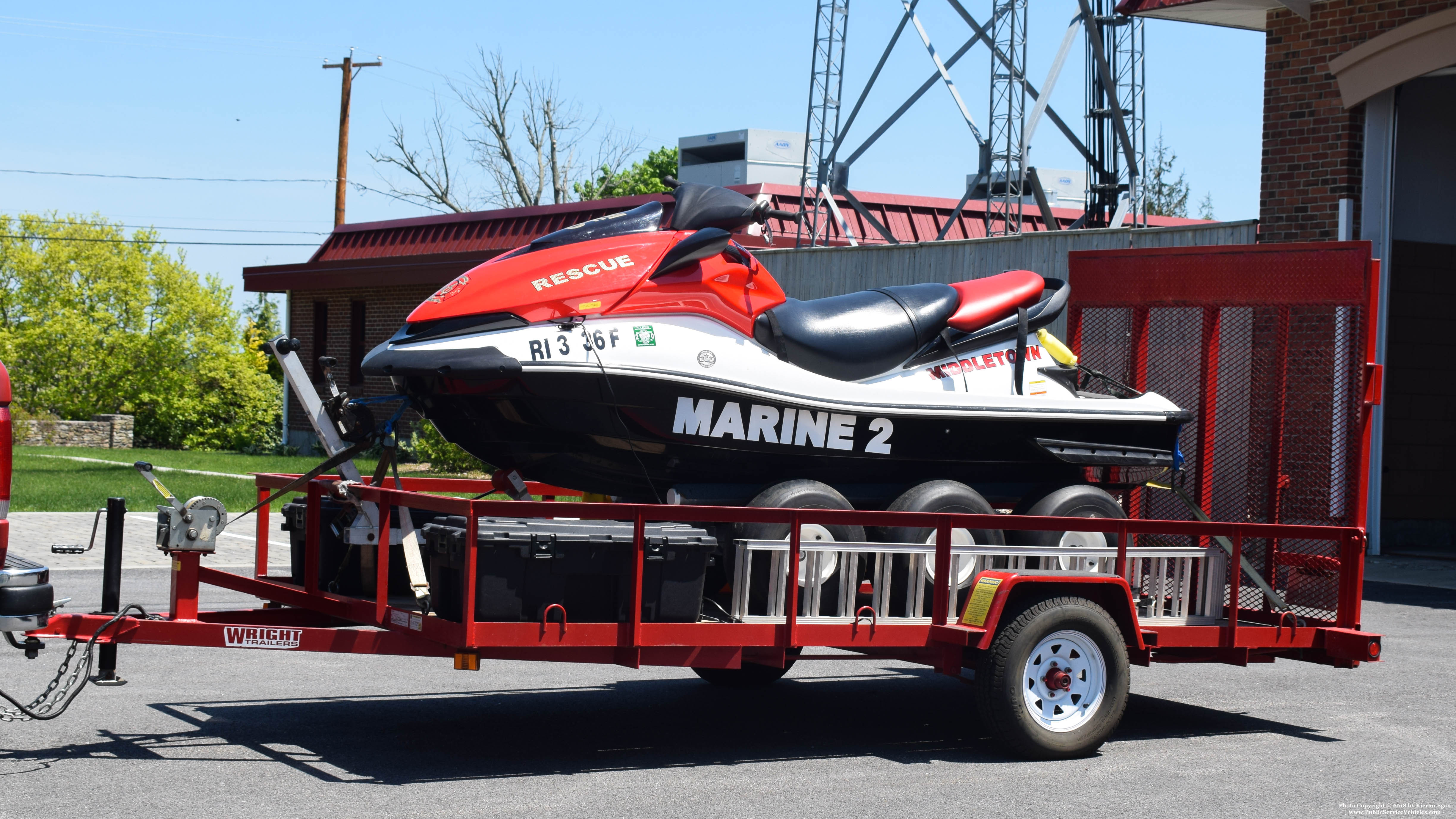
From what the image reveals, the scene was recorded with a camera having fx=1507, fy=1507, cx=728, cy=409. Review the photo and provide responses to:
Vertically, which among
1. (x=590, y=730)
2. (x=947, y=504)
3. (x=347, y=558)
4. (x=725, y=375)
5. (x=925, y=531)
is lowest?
(x=590, y=730)

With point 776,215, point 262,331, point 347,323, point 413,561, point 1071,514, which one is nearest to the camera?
point 413,561

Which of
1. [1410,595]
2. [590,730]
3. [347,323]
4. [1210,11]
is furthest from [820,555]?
[347,323]

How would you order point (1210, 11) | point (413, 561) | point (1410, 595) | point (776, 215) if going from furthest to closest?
point (1210, 11) < point (1410, 595) < point (776, 215) < point (413, 561)

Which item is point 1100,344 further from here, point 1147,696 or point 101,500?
point 101,500

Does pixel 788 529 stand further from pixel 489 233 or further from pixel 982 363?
pixel 489 233

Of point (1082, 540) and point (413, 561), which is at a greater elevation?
point (1082, 540)

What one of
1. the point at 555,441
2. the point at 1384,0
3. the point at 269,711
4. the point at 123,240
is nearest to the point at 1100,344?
the point at 555,441

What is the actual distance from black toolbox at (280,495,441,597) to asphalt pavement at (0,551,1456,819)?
26.8 inches

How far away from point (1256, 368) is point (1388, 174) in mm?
8593

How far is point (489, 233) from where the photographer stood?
95.7ft

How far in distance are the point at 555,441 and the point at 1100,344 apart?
369cm

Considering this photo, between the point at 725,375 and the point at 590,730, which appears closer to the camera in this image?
the point at 725,375

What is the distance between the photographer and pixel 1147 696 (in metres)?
8.68

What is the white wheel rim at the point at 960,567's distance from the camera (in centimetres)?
686
